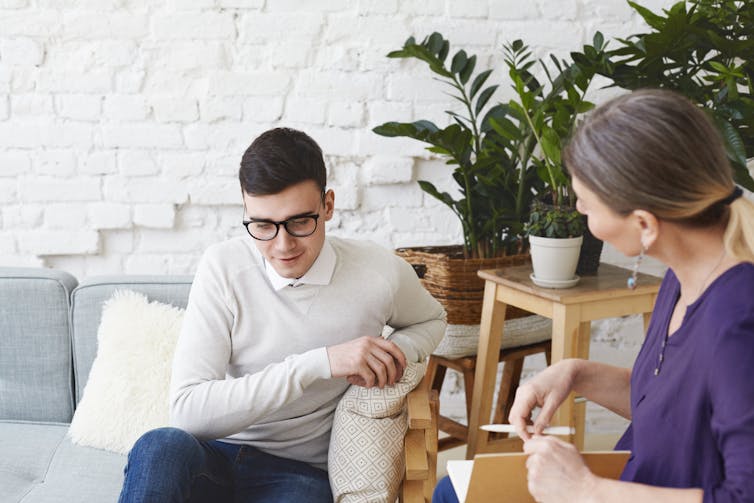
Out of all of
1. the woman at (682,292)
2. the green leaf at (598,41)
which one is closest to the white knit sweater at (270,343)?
the woman at (682,292)

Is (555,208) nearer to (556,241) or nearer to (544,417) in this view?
(556,241)

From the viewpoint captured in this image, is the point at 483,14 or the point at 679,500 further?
the point at 483,14

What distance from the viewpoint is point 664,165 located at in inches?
39.7

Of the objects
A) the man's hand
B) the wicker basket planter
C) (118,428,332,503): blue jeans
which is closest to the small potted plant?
the wicker basket planter

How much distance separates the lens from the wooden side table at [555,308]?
6.54 feet

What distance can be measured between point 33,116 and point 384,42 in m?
1.21

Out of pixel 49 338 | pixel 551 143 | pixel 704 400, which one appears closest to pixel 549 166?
pixel 551 143

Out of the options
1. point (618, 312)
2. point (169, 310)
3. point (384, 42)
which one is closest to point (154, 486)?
point (169, 310)

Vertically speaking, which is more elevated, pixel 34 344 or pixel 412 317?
pixel 412 317

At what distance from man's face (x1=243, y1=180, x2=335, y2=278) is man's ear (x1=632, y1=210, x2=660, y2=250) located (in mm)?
749

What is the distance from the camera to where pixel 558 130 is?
2123 mm

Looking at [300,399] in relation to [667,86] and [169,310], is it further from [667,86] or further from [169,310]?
[667,86]

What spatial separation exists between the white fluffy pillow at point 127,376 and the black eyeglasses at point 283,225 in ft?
1.73

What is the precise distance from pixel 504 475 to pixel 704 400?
0.33 meters
